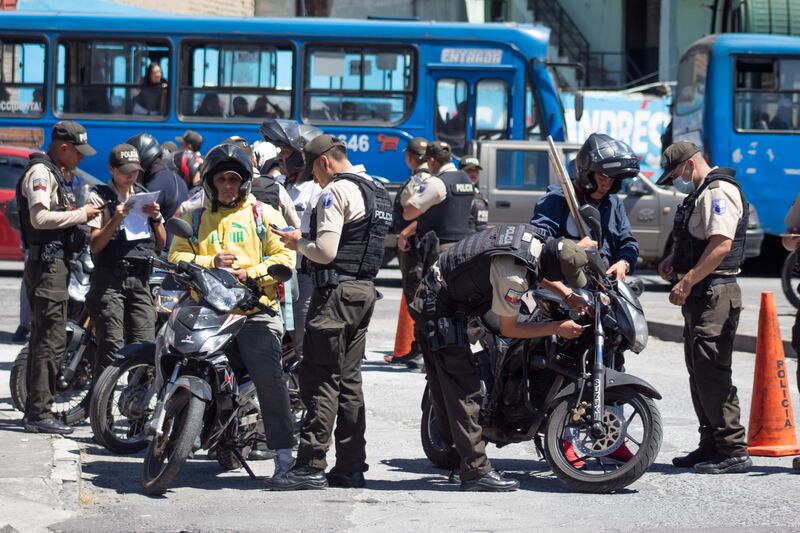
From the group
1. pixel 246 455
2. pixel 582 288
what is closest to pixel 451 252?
pixel 582 288

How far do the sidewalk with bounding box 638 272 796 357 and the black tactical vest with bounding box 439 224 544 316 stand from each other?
4230 mm

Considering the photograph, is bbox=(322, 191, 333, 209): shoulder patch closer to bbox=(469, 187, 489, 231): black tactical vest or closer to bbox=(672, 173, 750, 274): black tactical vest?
bbox=(672, 173, 750, 274): black tactical vest

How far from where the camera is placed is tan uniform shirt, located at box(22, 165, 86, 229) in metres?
7.61

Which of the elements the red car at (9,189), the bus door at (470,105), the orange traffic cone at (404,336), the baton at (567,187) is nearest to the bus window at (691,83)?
the bus door at (470,105)

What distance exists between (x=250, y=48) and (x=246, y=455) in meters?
12.8

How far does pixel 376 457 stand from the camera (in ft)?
24.7

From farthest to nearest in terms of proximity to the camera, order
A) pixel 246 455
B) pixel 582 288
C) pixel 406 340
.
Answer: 1. pixel 406 340
2. pixel 246 455
3. pixel 582 288

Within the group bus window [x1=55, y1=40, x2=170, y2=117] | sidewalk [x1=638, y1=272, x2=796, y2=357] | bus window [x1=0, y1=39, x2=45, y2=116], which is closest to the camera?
sidewalk [x1=638, y1=272, x2=796, y2=357]

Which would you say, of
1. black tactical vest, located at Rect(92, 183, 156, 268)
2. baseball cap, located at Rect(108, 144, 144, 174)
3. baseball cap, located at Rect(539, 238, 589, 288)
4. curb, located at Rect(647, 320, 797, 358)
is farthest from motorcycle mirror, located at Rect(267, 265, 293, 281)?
curb, located at Rect(647, 320, 797, 358)

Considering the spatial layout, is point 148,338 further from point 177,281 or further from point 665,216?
point 665,216

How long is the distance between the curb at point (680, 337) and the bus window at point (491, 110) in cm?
604

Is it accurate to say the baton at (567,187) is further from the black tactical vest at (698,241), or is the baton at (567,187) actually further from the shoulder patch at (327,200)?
the shoulder patch at (327,200)

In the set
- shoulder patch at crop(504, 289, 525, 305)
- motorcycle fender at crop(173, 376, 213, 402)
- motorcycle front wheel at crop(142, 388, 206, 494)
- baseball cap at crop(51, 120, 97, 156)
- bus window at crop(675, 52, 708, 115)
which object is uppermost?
bus window at crop(675, 52, 708, 115)

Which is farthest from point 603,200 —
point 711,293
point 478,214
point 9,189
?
point 9,189
